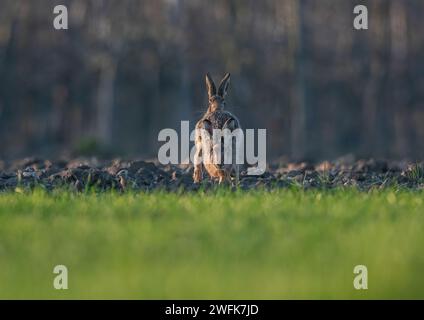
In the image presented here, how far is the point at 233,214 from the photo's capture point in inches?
352

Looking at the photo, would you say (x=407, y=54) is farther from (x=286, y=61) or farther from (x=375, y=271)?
(x=375, y=271)

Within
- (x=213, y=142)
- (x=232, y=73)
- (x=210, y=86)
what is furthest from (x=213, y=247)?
(x=232, y=73)

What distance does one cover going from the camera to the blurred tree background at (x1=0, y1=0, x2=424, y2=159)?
4100 cm

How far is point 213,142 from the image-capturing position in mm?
11523

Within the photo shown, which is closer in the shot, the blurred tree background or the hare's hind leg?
the hare's hind leg

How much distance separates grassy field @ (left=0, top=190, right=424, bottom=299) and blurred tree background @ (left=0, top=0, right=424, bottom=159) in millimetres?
27656

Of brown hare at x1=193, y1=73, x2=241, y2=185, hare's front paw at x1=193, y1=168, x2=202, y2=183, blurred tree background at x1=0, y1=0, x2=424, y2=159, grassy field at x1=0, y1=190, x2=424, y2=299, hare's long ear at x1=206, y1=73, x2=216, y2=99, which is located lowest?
grassy field at x1=0, y1=190, x2=424, y2=299

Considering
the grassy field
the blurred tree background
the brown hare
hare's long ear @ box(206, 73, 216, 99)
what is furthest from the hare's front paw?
the blurred tree background

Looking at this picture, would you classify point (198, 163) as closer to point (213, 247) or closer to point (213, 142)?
point (213, 142)

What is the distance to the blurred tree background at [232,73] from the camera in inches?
1614

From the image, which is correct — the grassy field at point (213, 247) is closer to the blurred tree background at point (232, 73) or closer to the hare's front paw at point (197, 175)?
the hare's front paw at point (197, 175)

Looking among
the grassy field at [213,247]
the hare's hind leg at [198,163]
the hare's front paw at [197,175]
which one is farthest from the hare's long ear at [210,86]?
the grassy field at [213,247]

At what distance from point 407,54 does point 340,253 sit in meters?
38.1

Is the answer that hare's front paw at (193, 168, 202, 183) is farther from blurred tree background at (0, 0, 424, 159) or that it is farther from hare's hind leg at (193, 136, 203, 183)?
blurred tree background at (0, 0, 424, 159)
